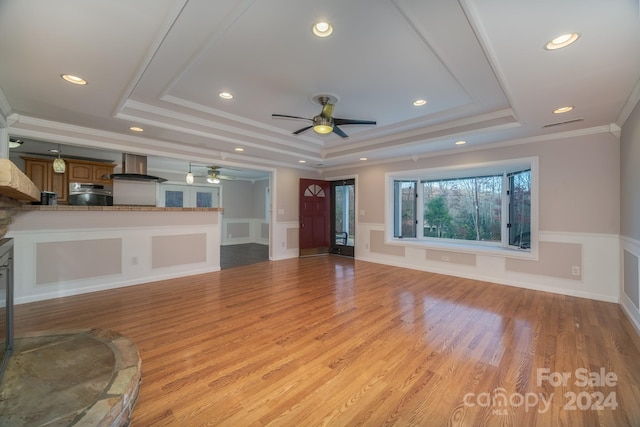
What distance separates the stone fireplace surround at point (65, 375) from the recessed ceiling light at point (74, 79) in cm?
123

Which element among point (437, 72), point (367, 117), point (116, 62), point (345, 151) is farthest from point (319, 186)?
point (116, 62)

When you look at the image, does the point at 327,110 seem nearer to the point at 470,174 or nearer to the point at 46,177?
the point at 470,174

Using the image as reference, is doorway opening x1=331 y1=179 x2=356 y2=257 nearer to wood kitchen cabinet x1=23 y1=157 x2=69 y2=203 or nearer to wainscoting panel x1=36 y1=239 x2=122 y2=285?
wainscoting panel x1=36 y1=239 x2=122 y2=285

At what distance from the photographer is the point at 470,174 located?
562 cm

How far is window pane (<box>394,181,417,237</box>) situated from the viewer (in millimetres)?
6340

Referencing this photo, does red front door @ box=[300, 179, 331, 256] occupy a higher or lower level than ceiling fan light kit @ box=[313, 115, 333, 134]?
lower

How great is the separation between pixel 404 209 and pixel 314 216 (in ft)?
7.73

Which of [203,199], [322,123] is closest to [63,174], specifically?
[203,199]

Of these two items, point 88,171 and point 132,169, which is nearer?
point 132,169

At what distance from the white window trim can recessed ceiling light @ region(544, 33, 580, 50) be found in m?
2.85

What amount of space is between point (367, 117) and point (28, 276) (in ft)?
16.9

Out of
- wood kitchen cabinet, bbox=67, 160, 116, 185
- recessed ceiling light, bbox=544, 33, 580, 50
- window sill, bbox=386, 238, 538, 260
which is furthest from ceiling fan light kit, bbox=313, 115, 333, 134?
wood kitchen cabinet, bbox=67, 160, 116, 185

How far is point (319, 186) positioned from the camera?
23.6 feet

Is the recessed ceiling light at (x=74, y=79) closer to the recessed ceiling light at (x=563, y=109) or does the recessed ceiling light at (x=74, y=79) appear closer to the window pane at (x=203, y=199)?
the recessed ceiling light at (x=563, y=109)
